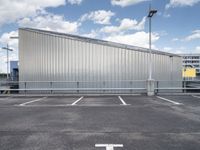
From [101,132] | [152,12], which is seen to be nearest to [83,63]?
[152,12]

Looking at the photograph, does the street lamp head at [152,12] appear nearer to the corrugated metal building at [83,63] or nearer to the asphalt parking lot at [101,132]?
the corrugated metal building at [83,63]

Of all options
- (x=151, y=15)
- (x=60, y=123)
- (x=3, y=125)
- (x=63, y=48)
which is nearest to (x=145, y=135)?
(x=60, y=123)

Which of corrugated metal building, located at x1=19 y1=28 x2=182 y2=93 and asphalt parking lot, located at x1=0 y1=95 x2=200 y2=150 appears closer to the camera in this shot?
asphalt parking lot, located at x1=0 y1=95 x2=200 y2=150

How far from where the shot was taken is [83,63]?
1792 centimetres

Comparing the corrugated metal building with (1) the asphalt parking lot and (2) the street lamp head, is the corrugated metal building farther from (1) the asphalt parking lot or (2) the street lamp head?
(1) the asphalt parking lot

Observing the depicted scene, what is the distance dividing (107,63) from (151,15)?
5.83 meters

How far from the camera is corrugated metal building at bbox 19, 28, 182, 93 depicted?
17.7 metres

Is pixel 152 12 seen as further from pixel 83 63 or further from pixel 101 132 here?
pixel 101 132

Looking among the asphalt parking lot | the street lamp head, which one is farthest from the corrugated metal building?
the asphalt parking lot

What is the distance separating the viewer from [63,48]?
18.1 m

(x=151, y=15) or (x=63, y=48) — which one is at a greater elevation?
(x=151, y=15)

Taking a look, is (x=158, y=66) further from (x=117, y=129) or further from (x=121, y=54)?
(x=117, y=129)

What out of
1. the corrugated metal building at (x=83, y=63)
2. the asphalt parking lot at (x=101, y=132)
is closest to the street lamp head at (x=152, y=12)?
the corrugated metal building at (x=83, y=63)

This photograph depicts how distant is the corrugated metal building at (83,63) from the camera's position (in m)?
17.7
